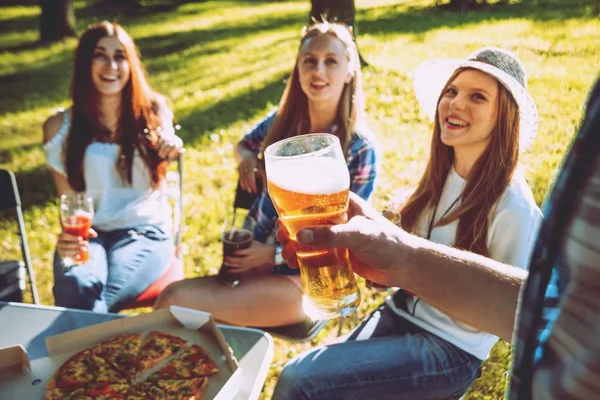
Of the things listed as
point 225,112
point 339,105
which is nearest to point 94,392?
point 339,105

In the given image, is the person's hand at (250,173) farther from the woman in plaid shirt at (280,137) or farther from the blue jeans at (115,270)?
the blue jeans at (115,270)

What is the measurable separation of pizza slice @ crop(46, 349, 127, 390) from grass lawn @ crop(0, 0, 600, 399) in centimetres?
167

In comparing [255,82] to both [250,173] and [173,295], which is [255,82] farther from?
[173,295]

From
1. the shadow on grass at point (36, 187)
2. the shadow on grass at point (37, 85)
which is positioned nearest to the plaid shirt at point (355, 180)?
the shadow on grass at point (36, 187)

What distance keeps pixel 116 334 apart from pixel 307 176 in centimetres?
113

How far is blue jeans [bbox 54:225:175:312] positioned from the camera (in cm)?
300

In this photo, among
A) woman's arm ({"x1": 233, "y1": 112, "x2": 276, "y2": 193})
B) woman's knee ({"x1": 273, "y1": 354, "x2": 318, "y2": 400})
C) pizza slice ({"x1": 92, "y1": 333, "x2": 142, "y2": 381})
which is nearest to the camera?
pizza slice ({"x1": 92, "y1": 333, "x2": 142, "y2": 381})

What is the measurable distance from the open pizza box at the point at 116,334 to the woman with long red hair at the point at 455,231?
49cm

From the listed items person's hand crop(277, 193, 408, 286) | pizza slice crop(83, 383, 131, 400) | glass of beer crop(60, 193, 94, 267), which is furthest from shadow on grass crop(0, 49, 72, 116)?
person's hand crop(277, 193, 408, 286)

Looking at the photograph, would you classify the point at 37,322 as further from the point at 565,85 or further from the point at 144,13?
the point at 144,13

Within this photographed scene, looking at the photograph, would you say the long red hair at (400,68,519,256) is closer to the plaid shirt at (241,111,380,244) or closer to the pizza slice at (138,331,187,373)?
the plaid shirt at (241,111,380,244)

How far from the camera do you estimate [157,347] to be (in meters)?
2.12

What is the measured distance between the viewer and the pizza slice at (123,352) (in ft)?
6.75

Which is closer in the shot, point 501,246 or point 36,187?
point 501,246
